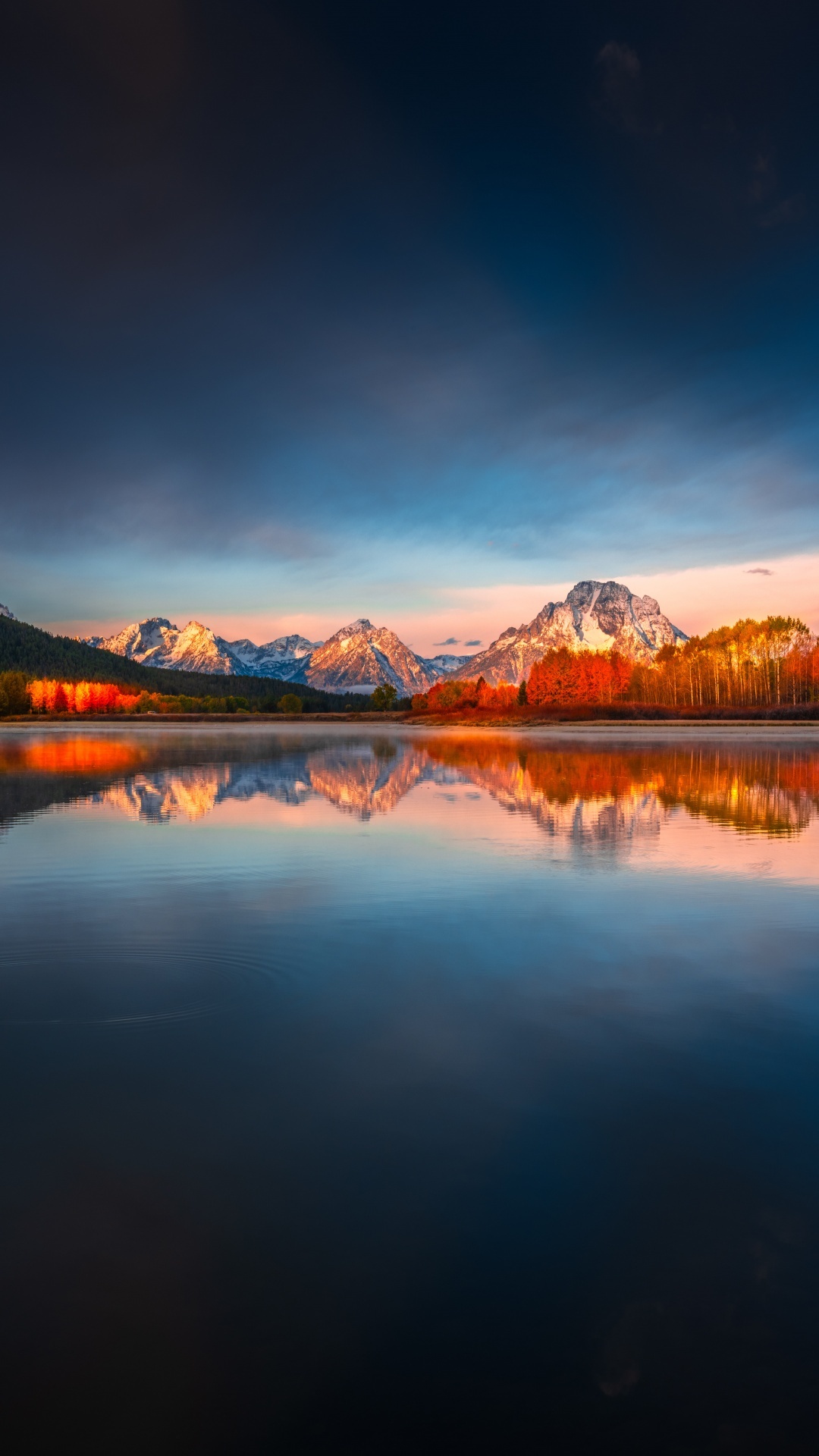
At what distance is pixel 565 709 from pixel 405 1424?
168 metres

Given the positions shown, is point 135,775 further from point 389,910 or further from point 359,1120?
point 359,1120

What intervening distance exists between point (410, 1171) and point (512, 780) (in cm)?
3391

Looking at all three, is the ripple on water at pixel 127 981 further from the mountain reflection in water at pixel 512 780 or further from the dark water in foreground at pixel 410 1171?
the mountain reflection in water at pixel 512 780

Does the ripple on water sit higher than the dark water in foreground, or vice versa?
the ripple on water

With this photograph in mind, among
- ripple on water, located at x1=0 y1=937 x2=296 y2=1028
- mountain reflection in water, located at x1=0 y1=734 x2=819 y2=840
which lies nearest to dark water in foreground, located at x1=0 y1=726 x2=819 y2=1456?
ripple on water, located at x1=0 y1=937 x2=296 y2=1028

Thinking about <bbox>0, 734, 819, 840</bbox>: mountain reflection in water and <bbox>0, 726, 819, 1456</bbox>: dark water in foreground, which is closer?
<bbox>0, 726, 819, 1456</bbox>: dark water in foreground

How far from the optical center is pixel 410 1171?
252 inches

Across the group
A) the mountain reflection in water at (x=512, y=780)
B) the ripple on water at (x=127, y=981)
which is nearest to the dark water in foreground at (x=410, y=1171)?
the ripple on water at (x=127, y=981)

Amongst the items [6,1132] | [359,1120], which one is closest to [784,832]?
[359,1120]

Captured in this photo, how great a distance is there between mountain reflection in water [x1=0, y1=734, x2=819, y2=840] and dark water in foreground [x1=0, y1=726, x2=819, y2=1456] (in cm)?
1172

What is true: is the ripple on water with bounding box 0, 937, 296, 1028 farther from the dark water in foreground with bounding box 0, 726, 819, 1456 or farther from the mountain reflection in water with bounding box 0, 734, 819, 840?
the mountain reflection in water with bounding box 0, 734, 819, 840

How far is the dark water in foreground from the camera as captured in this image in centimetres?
455

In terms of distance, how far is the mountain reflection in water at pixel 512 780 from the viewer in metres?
27.4

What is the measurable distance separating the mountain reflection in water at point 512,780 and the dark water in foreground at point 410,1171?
11.7 m
